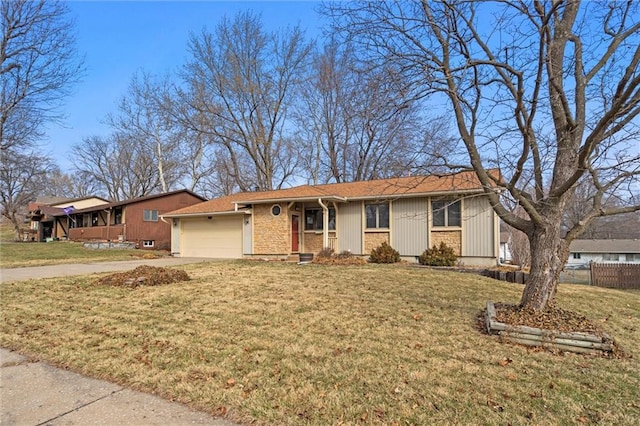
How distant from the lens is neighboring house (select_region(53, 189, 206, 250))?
25.0 meters

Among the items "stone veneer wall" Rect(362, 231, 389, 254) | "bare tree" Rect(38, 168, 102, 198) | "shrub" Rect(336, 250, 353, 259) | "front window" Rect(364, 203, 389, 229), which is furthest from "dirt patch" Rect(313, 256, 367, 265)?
"bare tree" Rect(38, 168, 102, 198)

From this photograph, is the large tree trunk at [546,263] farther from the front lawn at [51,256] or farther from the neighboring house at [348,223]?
the front lawn at [51,256]

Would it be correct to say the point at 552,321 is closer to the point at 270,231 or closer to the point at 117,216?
the point at 270,231

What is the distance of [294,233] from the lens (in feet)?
55.0

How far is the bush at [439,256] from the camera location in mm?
12859

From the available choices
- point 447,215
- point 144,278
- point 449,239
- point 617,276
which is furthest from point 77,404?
point 617,276

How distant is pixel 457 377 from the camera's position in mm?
3352

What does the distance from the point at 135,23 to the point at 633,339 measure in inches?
491

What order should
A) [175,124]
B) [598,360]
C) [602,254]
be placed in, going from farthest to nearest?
[602,254] < [175,124] < [598,360]

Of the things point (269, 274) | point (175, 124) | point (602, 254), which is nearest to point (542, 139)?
point (269, 274)

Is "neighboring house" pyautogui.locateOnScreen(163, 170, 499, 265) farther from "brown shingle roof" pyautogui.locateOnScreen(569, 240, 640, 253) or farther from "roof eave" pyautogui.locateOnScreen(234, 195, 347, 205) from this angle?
"brown shingle roof" pyautogui.locateOnScreen(569, 240, 640, 253)

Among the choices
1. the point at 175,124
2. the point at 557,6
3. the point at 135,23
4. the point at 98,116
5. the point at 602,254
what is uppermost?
the point at 98,116

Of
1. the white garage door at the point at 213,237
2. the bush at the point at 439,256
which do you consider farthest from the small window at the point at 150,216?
the bush at the point at 439,256

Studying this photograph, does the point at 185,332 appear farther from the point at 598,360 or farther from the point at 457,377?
the point at 598,360
